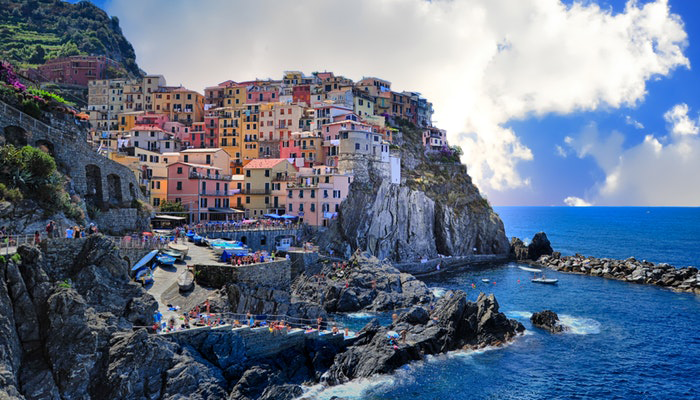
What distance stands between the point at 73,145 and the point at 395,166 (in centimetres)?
5755

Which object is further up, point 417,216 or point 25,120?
point 25,120

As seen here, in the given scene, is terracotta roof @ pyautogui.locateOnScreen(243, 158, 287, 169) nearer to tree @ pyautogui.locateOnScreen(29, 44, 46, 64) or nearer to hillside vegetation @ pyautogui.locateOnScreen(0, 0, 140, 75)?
hillside vegetation @ pyautogui.locateOnScreen(0, 0, 140, 75)

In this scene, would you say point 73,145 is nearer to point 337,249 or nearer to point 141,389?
point 141,389

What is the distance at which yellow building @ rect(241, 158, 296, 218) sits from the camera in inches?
2987

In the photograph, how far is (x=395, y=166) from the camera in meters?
89.2

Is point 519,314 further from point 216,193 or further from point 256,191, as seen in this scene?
point 216,193

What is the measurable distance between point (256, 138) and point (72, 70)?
187 ft

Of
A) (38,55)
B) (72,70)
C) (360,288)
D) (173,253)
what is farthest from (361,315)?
(38,55)

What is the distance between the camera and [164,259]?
120 feet

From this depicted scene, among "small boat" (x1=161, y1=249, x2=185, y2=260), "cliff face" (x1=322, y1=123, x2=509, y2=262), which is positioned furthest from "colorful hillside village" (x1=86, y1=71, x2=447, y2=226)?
→ "small boat" (x1=161, y1=249, x2=185, y2=260)

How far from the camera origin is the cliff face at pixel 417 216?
250ft

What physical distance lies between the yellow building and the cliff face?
10.5 meters

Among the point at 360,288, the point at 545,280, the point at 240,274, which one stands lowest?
the point at 545,280

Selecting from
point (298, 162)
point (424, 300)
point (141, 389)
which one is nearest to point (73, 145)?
point (141, 389)
